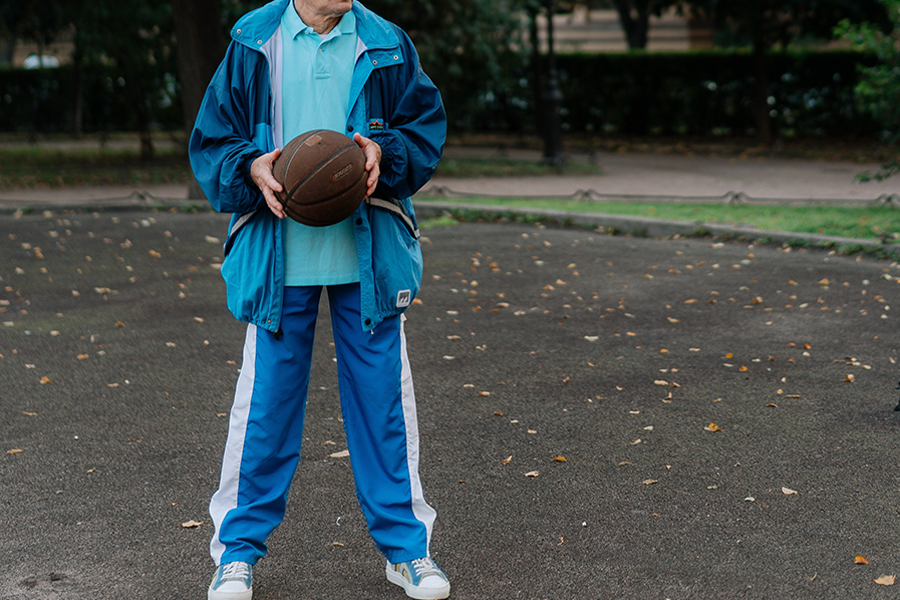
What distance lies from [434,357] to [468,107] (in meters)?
20.9

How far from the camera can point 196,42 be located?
1368 centimetres

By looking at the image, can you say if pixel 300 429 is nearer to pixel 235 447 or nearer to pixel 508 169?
pixel 235 447

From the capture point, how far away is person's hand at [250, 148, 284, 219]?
295 centimetres

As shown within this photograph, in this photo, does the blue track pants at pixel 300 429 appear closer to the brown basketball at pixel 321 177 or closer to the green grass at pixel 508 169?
the brown basketball at pixel 321 177

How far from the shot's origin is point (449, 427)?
16.3 feet

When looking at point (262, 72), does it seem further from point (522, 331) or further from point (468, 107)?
point (468, 107)

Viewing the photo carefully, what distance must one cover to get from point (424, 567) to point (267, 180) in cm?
134

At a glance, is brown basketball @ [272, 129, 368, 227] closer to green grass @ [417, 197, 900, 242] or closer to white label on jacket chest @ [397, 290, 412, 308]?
white label on jacket chest @ [397, 290, 412, 308]

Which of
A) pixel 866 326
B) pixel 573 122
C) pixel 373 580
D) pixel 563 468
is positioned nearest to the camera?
pixel 373 580

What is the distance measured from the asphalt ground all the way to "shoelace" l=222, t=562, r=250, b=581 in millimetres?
158

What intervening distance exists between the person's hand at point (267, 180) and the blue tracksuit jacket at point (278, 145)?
0.05 meters

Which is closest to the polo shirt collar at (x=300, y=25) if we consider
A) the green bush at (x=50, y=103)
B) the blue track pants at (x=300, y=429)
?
the blue track pants at (x=300, y=429)

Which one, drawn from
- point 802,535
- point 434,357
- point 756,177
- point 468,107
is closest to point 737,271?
point 434,357

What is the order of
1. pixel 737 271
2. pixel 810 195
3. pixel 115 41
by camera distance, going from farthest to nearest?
pixel 115 41 → pixel 810 195 → pixel 737 271
